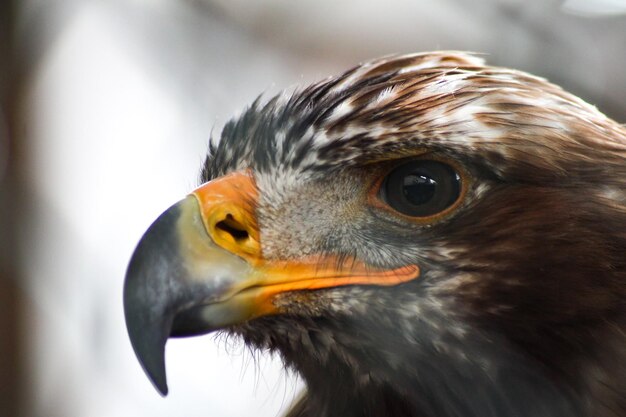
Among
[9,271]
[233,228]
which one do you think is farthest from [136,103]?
[233,228]

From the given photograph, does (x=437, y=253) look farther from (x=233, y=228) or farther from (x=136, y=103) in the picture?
(x=136, y=103)

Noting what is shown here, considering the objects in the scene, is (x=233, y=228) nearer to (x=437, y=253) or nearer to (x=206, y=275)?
(x=206, y=275)

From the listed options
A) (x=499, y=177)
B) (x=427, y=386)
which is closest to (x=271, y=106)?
(x=499, y=177)

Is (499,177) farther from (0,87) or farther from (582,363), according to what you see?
(0,87)

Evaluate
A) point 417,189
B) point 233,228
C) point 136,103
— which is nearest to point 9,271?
point 136,103

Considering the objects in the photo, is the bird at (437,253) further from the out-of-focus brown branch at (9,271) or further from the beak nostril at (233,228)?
the out-of-focus brown branch at (9,271)

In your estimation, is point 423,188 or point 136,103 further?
point 136,103

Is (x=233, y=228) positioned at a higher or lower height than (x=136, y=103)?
lower
